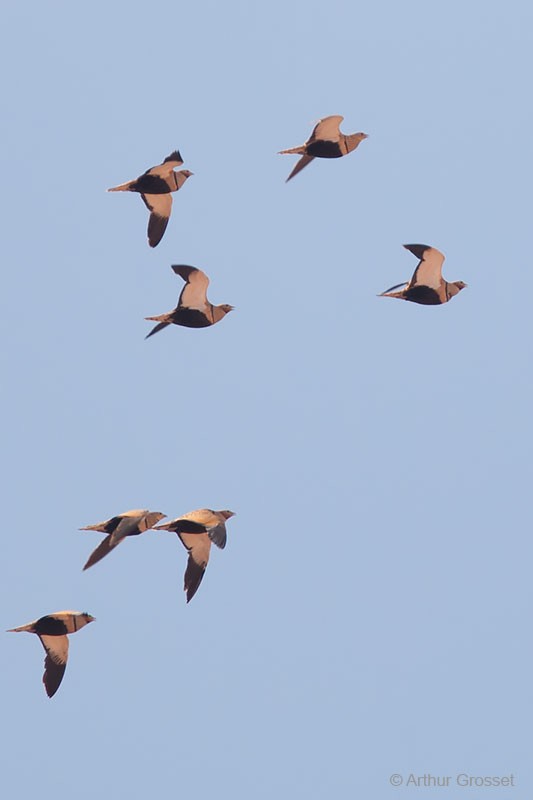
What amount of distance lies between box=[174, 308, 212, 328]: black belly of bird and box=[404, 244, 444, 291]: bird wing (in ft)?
13.2

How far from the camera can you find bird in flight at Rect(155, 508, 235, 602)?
32906mm

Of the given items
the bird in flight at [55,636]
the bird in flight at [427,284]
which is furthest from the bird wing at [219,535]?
the bird in flight at [427,284]

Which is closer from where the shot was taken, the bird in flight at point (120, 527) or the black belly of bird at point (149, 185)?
the bird in flight at point (120, 527)

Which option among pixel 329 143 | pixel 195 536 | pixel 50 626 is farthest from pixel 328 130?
pixel 50 626

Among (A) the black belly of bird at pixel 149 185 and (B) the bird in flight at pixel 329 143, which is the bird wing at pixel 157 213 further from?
(B) the bird in flight at pixel 329 143

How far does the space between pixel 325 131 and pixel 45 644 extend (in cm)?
1102

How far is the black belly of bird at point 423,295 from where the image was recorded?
33.5 m

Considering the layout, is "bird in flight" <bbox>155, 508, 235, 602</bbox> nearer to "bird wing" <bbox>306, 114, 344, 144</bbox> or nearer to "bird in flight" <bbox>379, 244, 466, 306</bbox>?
"bird in flight" <bbox>379, 244, 466, 306</bbox>

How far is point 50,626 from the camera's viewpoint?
1272 inches

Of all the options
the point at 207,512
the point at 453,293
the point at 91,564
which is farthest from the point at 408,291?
the point at 91,564

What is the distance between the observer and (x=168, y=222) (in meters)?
36.9

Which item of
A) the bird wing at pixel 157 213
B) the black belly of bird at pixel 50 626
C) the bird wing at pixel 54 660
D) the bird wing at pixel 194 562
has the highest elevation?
the bird wing at pixel 157 213

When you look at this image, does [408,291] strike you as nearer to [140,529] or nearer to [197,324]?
[197,324]

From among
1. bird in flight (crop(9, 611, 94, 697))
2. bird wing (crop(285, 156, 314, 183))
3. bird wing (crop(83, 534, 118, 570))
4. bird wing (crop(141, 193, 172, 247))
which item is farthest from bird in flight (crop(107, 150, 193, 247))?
bird in flight (crop(9, 611, 94, 697))
